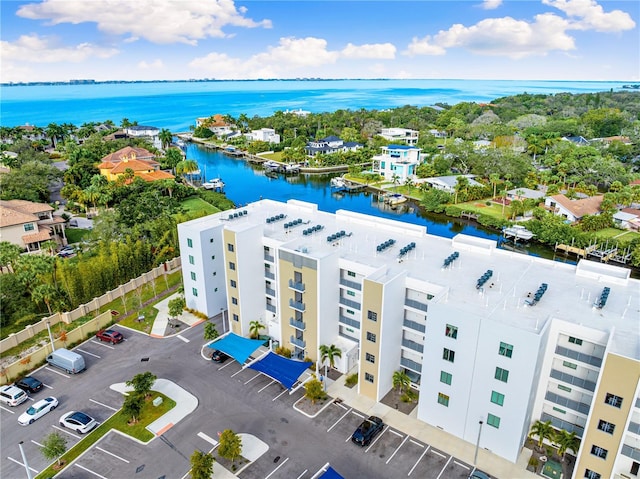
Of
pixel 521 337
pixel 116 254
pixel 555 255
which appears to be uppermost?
pixel 521 337

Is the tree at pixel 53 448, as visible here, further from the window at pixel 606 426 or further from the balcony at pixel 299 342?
the window at pixel 606 426

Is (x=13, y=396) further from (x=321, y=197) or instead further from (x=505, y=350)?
(x=321, y=197)

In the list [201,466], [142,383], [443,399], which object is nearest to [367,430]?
[443,399]

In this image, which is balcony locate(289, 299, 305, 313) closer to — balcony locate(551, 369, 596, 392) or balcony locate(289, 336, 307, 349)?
balcony locate(289, 336, 307, 349)

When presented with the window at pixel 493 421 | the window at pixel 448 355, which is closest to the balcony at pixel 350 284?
the window at pixel 448 355

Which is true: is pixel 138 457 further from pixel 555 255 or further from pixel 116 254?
pixel 555 255

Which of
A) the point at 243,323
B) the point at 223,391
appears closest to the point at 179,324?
the point at 243,323

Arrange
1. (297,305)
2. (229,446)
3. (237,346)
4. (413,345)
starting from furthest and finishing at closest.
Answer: (237,346)
(297,305)
(413,345)
(229,446)
